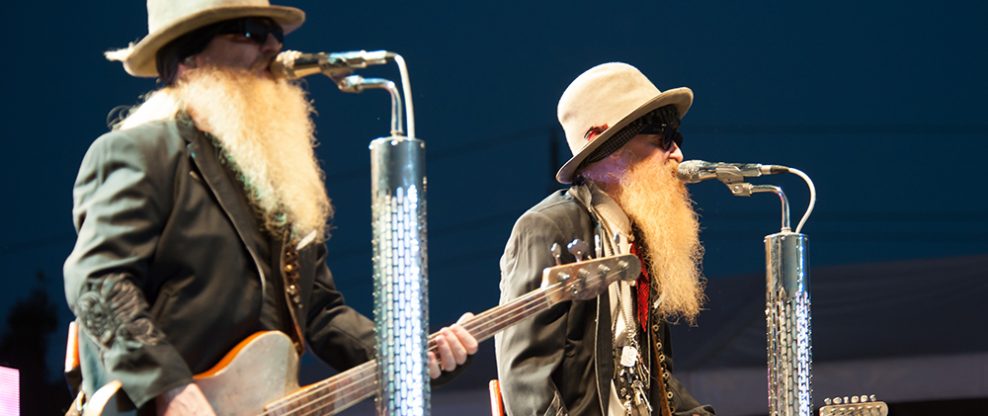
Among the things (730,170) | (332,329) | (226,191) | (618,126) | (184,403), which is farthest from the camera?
(618,126)

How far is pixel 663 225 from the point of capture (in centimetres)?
474

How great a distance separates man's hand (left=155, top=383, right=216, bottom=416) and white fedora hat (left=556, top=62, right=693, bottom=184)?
204 cm

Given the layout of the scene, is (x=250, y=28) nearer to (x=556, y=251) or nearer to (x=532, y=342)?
(x=556, y=251)

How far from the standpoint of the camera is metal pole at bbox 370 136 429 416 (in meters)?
2.70

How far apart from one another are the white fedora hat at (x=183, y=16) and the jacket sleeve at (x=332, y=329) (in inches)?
23.8

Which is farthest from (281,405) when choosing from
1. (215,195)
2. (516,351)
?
(516,351)

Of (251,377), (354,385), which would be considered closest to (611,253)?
(354,385)

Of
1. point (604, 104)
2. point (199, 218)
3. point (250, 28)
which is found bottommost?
point (199, 218)

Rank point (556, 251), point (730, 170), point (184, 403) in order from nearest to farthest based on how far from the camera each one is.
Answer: point (184, 403) < point (556, 251) < point (730, 170)

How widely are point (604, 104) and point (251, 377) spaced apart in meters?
2.06

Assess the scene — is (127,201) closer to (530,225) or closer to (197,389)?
(197,389)

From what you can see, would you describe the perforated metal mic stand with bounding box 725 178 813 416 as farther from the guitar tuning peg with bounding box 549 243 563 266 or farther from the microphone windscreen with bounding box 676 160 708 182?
the guitar tuning peg with bounding box 549 243 563 266

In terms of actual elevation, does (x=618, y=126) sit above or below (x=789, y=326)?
above

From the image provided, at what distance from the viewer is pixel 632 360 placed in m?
4.40
